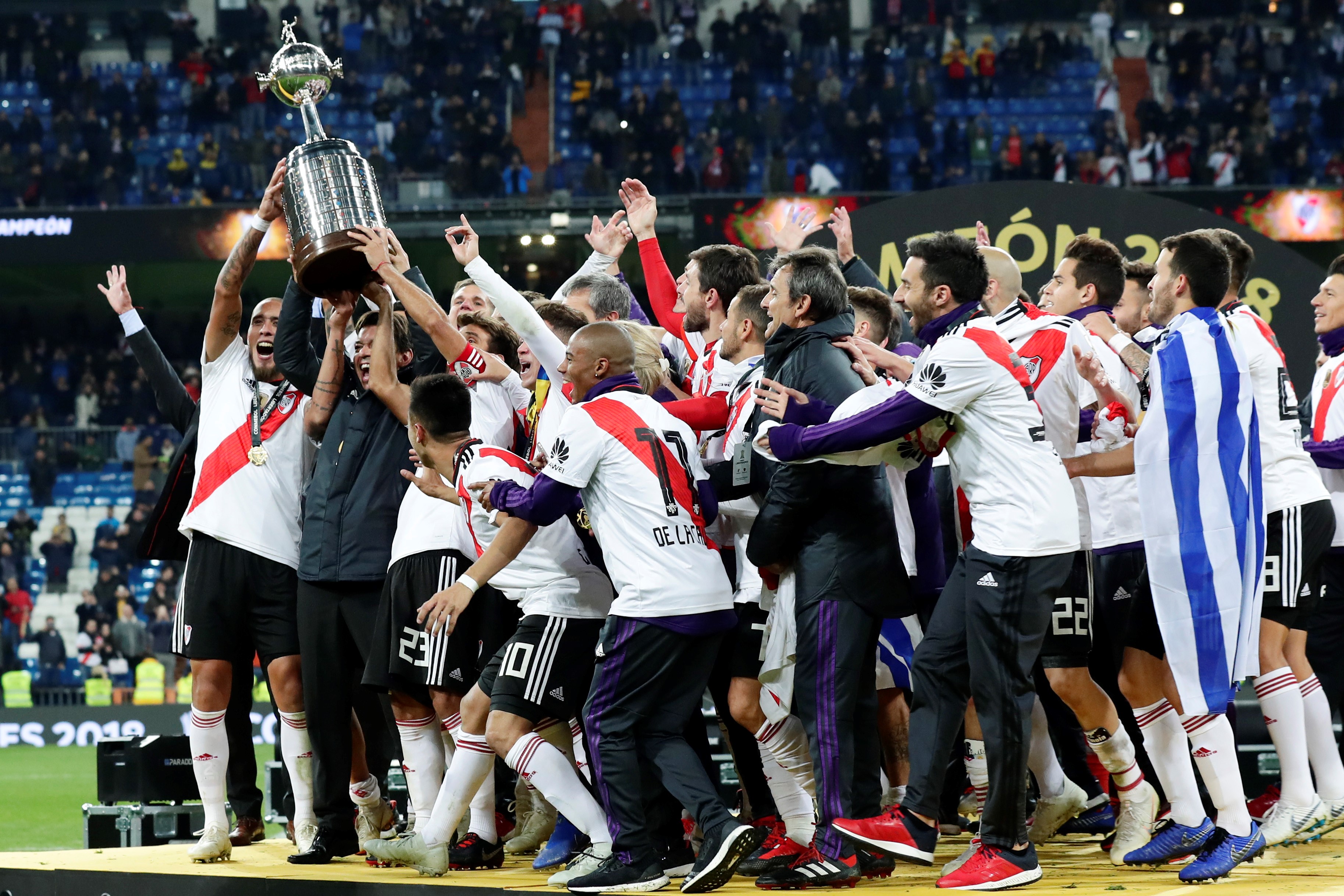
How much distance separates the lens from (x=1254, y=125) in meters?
22.0

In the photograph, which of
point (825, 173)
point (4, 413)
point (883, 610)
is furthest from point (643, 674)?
point (4, 413)

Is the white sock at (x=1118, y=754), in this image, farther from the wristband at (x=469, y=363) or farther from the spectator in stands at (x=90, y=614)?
the spectator in stands at (x=90, y=614)

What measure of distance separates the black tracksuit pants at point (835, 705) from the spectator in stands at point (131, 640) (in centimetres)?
1544

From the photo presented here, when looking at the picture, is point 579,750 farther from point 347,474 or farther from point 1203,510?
point 1203,510

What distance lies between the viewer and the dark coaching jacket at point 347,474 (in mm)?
5773

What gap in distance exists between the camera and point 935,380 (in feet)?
14.8

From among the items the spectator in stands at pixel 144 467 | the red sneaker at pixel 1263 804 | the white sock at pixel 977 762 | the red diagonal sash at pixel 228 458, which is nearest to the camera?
the white sock at pixel 977 762

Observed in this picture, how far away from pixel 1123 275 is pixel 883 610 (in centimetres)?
183

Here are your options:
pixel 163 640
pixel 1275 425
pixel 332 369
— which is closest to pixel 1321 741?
pixel 1275 425

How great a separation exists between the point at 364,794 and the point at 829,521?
254 centimetres

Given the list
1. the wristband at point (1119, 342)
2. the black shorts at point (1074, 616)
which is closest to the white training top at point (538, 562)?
the black shorts at point (1074, 616)

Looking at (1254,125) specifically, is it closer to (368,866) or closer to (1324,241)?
(1324,241)

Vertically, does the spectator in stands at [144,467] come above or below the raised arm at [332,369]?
below

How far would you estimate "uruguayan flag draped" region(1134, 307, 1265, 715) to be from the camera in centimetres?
480
